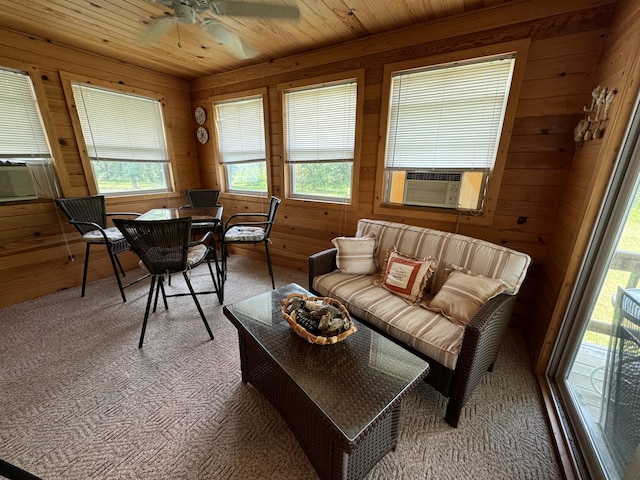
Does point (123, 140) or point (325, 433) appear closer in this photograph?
point (325, 433)

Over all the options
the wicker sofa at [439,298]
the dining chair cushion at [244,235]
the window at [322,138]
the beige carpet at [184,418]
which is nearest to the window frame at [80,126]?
the dining chair cushion at [244,235]

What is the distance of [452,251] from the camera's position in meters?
1.78

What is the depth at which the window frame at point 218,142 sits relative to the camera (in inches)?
118

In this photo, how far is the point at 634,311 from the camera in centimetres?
111

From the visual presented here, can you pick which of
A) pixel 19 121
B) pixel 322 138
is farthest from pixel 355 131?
pixel 19 121

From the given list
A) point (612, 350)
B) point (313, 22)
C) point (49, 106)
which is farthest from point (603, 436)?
point (49, 106)

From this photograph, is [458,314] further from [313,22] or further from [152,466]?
[313,22]

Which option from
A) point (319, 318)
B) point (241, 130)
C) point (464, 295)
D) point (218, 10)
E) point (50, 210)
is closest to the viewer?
point (319, 318)

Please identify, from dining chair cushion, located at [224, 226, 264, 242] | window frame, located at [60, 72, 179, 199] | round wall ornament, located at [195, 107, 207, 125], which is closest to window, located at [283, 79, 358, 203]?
dining chair cushion, located at [224, 226, 264, 242]

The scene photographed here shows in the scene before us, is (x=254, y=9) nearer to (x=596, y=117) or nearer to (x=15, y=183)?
(x=596, y=117)

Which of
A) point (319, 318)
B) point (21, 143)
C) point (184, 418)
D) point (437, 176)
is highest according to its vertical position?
point (21, 143)

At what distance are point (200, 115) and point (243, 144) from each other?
2.70 feet

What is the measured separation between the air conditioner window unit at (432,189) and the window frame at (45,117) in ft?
11.4

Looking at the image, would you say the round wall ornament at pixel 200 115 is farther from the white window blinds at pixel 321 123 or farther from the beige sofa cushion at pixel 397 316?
the beige sofa cushion at pixel 397 316
